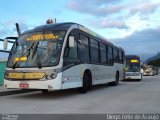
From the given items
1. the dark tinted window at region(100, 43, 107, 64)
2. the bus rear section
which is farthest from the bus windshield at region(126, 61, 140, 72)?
the dark tinted window at region(100, 43, 107, 64)

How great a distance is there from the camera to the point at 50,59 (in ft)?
48.0

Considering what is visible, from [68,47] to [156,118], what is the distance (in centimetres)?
648

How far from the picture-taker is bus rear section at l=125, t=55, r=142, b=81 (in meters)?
36.8

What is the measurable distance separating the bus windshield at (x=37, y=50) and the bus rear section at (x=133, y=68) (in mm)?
22175

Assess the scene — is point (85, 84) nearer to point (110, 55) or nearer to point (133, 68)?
point (110, 55)

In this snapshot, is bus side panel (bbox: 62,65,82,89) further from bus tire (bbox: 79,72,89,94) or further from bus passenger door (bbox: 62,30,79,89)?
bus tire (bbox: 79,72,89,94)

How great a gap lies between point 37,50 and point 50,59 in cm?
74

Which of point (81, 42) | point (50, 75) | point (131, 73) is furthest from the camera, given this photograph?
point (131, 73)

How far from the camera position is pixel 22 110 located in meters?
11.2

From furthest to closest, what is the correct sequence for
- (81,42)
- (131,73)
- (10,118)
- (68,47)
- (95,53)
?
(131,73) < (95,53) < (81,42) < (68,47) < (10,118)

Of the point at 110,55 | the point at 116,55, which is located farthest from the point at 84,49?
the point at 116,55

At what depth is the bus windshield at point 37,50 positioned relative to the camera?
1466cm

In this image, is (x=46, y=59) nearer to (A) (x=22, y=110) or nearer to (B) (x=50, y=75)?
(B) (x=50, y=75)

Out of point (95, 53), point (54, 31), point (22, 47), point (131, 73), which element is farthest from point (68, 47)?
point (131, 73)
